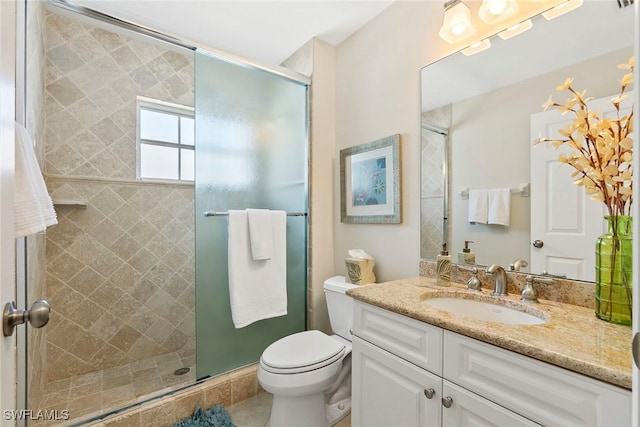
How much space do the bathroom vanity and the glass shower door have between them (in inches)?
36.2

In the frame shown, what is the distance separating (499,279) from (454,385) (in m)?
0.52

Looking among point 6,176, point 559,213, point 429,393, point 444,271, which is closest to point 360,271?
point 444,271

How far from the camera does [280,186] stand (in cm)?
204

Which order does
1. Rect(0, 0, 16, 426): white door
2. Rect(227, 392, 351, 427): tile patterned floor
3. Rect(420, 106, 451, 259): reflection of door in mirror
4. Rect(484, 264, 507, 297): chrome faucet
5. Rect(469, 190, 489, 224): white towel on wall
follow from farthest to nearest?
Rect(227, 392, 351, 427): tile patterned floor, Rect(420, 106, 451, 259): reflection of door in mirror, Rect(469, 190, 489, 224): white towel on wall, Rect(484, 264, 507, 297): chrome faucet, Rect(0, 0, 16, 426): white door

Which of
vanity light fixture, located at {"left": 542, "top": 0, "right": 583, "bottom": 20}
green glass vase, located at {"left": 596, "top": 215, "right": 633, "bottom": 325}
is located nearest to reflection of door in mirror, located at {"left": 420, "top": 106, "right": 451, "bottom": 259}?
vanity light fixture, located at {"left": 542, "top": 0, "right": 583, "bottom": 20}

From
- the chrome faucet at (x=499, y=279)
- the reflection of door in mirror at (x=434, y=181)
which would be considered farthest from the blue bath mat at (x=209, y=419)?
the chrome faucet at (x=499, y=279)

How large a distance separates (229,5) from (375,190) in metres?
1.45

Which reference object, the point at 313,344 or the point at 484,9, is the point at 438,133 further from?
the point at 313,344

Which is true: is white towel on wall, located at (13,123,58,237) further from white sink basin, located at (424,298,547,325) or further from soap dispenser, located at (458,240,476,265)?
soap dispenser, located at (458,240,476,265)

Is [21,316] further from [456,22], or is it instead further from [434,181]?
[456,22]

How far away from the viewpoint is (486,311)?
1171mm

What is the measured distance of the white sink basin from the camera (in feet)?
3.47

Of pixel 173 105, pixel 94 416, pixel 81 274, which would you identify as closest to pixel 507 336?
pixel 94 416

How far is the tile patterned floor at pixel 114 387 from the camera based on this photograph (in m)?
1.66
